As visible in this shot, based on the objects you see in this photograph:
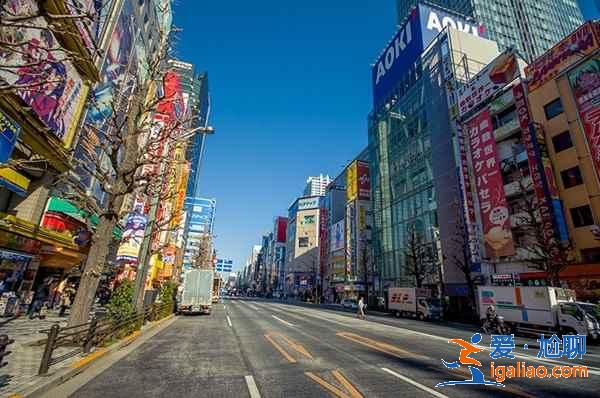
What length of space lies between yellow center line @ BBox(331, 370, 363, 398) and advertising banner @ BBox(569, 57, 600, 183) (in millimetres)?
28718

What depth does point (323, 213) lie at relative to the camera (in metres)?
102

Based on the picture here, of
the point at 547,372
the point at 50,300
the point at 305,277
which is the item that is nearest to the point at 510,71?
the point at 547,372

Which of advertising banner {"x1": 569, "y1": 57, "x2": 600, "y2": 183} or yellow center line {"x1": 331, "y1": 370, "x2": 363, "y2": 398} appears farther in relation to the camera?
advertising banner {"x1": 569, "y1": 57, "x2": 600, "y2": 183}

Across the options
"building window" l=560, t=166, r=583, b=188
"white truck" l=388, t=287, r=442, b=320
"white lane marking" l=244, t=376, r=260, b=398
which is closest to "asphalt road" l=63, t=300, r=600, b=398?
"white lane marking" l=244, t=376, r=260, b=398

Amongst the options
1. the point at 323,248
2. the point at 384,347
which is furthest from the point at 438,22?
the point at 323,248

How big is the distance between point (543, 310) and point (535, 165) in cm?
1517

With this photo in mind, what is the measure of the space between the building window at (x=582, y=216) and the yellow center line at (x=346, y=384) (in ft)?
92.0

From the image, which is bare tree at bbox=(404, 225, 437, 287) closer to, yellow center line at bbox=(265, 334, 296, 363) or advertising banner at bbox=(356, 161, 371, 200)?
advertising banner at bbox=(356, 161, 371, 200)

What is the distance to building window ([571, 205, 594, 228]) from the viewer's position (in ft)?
79.1

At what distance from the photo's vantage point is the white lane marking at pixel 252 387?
225 inches

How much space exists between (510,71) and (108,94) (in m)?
38.3

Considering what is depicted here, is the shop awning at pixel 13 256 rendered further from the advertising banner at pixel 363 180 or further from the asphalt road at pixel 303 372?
the advertising banner at pixel 363 180

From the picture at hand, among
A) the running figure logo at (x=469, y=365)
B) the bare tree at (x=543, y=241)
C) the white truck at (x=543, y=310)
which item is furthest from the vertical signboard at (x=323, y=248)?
the running figure logo at (x=469, y=365)

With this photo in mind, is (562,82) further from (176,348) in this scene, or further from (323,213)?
(323,213)
